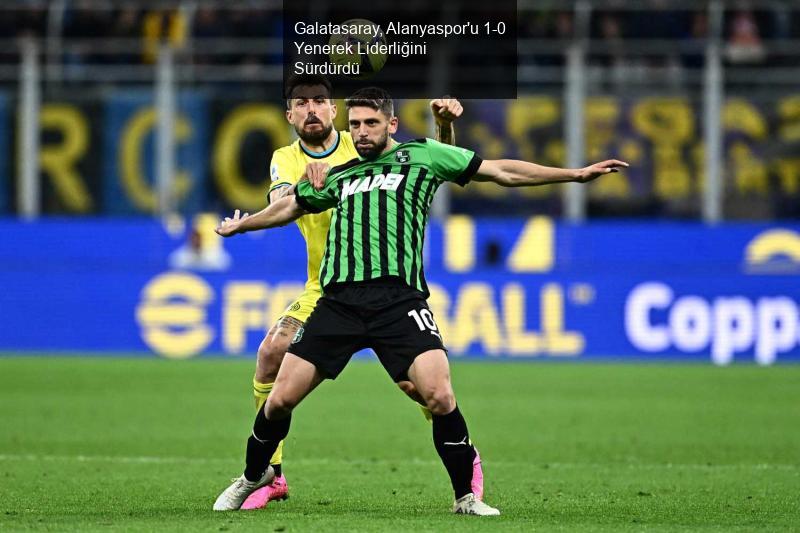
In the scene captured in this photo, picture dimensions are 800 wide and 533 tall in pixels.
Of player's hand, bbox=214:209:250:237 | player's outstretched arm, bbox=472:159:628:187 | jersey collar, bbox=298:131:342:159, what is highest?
jersey collar, bbox=298:131:342:159

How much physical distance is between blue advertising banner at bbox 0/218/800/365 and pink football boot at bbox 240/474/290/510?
10.9 meters

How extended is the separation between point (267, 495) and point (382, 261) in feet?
4.99

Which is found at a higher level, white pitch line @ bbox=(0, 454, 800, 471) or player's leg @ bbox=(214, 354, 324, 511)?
player's leg @ bbox=(214, 354, 324, 511)

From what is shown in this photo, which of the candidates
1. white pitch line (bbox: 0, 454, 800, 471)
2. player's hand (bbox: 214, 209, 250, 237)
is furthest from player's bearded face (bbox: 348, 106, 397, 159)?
white pitch line (bbox: 0, 454, 800, 471)

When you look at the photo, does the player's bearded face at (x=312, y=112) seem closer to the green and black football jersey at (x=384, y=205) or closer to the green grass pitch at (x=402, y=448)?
the green and black football jersey at (x=384, y=205)

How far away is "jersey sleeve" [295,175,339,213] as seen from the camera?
7.46m

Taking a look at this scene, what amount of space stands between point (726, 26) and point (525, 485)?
12.7 m

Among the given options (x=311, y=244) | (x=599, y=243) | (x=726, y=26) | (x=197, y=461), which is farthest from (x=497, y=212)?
(x=311, y=244)

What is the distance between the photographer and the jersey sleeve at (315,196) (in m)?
7.46

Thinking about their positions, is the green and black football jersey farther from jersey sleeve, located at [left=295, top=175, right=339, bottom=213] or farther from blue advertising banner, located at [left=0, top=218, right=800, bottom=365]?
blue advertising banner, located at [left=0, top=218, right=800, bottom=365]

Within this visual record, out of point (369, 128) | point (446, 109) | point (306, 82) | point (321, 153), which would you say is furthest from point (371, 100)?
point (321, 153)

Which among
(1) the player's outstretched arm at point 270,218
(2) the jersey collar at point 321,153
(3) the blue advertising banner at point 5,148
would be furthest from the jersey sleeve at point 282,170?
(3) the blue advertising banner at point 5,148

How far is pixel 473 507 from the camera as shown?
7.34 m

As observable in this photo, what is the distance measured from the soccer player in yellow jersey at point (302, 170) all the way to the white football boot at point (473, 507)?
118 centimetres
